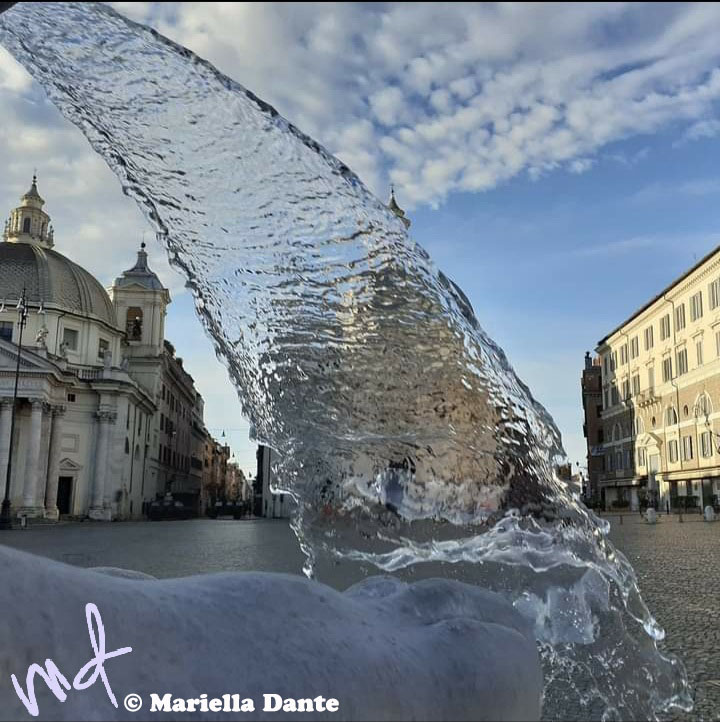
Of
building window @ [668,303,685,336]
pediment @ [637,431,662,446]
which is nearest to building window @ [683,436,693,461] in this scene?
pediment @ [637,431,662,446]

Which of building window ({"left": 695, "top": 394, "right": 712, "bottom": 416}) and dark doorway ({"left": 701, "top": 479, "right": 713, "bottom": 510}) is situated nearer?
dark doorway ({"left": 701, "top": 479, "right": 713, "bottom": 510})

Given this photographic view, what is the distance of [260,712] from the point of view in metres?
1.58

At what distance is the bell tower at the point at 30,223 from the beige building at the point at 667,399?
158 ft

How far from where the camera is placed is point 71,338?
58406 mm

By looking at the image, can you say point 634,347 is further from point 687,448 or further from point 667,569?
point 667,569

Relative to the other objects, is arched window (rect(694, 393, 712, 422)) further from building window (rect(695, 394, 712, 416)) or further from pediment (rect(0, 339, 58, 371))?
pediment (rect(0, 339, 58, 371))

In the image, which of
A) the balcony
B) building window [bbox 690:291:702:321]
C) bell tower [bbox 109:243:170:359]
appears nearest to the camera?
building window [bbox 690:291:702:321]

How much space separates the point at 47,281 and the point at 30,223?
10109 millimetres

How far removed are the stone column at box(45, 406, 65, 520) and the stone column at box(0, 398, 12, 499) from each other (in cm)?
329

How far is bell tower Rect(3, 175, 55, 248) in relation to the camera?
64.5 m

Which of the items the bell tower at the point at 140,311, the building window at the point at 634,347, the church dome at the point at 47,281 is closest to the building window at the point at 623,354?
the building window at the point at 634,347

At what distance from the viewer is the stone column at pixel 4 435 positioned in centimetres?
4856

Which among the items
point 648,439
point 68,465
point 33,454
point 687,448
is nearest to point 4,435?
point 33,454

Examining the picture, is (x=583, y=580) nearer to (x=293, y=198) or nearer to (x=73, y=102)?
(x=293, y=198)
